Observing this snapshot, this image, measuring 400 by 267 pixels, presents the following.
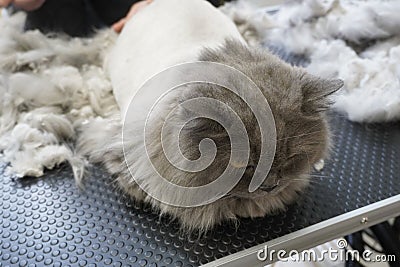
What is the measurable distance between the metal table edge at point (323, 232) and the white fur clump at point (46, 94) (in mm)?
307

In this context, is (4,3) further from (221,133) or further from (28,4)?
(221,133)

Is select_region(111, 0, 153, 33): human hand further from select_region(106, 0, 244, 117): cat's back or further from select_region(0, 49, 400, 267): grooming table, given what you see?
select_region(0, 49, 400, 267): grooming table

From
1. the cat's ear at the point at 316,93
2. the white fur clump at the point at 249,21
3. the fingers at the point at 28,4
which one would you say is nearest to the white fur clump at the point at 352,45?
the white fur clump at the point at 249,21

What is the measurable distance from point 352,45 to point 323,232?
1.90 feet

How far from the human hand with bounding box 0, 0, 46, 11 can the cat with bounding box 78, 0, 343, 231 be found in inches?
15.6

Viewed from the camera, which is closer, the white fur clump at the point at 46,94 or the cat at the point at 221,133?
the cat at the point at 221,133

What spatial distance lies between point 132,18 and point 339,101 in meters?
0.45

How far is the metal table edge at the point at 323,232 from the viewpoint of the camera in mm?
587

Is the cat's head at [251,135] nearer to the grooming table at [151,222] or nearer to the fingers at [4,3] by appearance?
the grooming table at [151,222]

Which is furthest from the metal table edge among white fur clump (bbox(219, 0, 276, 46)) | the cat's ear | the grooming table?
white fur clump (bbox(219, 0, 276, 46))

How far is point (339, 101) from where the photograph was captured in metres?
0.88

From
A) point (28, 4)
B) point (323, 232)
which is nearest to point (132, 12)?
point (28, 4)

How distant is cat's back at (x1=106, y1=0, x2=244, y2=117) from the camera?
2.44 feet

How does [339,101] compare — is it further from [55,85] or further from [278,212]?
[55,85]
